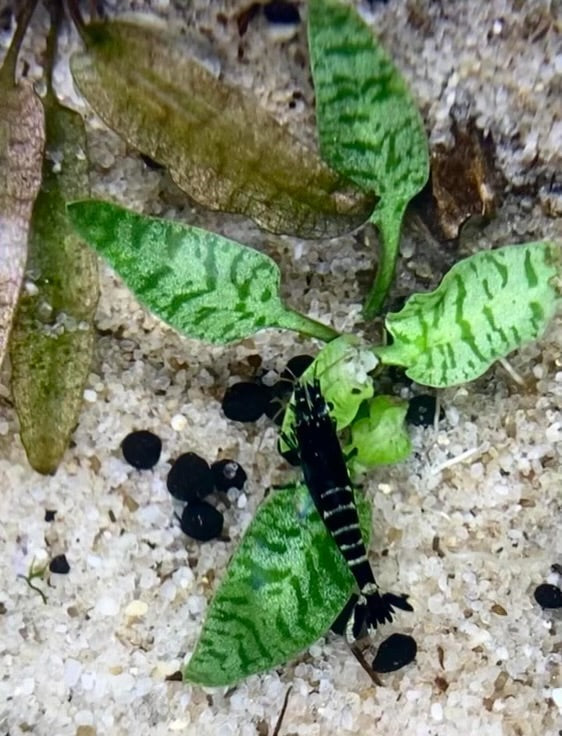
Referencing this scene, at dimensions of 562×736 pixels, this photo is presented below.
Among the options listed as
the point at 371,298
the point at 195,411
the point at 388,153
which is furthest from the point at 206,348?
the point at 388,153

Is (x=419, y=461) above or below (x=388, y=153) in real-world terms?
below

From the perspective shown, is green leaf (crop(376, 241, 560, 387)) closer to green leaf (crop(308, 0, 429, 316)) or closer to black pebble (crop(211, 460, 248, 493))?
green leaf (crop(308, 0, 429, 316))

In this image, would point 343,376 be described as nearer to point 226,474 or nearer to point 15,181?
point 226,474

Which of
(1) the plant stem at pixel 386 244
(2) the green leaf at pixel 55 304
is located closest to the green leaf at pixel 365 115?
(1) the plant stem at pixel 386 244

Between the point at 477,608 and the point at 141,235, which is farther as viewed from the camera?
the point at 477,608

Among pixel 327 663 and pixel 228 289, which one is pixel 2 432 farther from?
pixel 327 663

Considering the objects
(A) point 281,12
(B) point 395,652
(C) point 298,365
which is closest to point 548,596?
(B) point 395,652

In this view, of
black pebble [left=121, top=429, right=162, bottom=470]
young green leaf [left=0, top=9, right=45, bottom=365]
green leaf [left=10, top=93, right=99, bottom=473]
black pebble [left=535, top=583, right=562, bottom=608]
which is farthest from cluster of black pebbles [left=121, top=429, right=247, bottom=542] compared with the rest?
black pebble [left=535, top=583, right=562, bottom=608]
